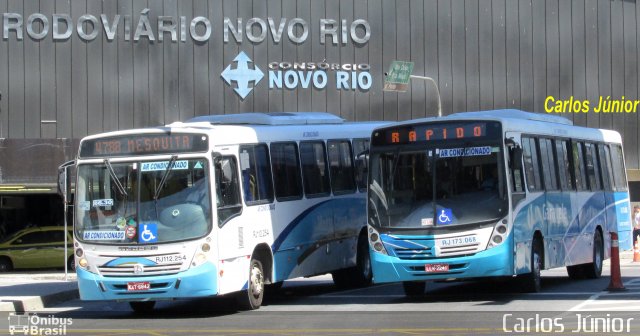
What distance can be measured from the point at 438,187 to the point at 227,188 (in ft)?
11.1

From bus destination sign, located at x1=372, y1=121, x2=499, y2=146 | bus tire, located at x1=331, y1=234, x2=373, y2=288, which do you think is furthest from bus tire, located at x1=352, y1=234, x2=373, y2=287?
bus destination sign, located at x1=372, y1=121, x2=499, y2=146

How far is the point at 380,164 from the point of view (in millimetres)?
18016

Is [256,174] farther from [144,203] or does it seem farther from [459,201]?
[459,201]

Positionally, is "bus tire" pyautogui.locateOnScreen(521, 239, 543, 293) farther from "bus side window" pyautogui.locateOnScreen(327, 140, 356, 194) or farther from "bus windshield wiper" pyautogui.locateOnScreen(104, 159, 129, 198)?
"bus windshield wiper" pyautogui.locateOnScreen(104, 159, 129, 198)

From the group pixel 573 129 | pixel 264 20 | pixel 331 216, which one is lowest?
pixel 331 216

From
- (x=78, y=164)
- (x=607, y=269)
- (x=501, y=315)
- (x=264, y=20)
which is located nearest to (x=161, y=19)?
(x=264, y=20)

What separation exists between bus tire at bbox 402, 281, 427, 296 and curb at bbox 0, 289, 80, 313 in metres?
6.56

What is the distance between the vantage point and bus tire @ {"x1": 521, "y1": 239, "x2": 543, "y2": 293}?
18.3 metres

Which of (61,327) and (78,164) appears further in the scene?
(78,164)

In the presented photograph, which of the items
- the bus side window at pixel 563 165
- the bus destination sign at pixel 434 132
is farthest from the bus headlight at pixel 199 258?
the bus side window at pixel 563 165

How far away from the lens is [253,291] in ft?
57.2

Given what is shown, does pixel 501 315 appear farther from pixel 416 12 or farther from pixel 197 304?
pixel 416 12

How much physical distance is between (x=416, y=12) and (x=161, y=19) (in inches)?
342

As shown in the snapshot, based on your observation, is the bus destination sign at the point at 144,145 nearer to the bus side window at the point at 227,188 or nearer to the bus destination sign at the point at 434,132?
the bus side window at the point at 227,188
